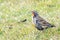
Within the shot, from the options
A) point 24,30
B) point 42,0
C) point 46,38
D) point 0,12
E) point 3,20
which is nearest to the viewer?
point 46,38

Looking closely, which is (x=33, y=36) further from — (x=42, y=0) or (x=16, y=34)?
(x=42, y=0)

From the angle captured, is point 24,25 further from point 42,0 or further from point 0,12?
point 42,0

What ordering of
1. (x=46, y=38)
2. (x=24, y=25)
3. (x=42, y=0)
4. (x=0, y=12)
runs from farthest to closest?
(x=42, y=0), (x=0, y=12), (x=24, y=25), (x=46, y=38)

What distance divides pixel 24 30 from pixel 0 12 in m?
2.50

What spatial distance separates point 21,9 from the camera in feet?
39.3

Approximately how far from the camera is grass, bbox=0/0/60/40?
912 cm

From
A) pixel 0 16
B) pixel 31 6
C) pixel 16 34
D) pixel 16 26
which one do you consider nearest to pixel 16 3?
pixel 31 6

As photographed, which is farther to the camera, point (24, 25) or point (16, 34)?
point (24, 25)

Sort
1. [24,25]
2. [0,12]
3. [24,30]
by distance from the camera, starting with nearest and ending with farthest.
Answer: [24,30], [24,25], [0,12]

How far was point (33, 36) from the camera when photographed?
354 inches

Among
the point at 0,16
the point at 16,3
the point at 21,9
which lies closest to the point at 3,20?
the point at 0,16

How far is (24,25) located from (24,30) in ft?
2.12

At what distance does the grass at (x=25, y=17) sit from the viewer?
9117 millimetres

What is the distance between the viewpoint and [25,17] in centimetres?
1101
